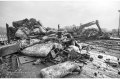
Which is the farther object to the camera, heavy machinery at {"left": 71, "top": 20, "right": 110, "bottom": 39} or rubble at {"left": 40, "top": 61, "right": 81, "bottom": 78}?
heavy machinery at {"left": 71, "top": 20, "right": 110, "bottom": 39}

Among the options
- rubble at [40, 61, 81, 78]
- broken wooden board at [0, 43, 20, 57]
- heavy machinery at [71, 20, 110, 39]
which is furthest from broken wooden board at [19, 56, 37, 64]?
heavy machinery at [71, 20, 110, 39]

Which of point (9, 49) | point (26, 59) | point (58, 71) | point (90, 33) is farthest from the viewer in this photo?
point (90, 33)

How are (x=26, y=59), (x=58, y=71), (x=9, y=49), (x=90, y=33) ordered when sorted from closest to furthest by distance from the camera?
1. (x=58, y=71)
2. (x=26, y=59)
3. (x=9, y=49)
4. (x=90, y=33)

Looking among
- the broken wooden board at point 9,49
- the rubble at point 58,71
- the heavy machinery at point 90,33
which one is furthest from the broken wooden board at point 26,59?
the heavy machinery at point 90,33

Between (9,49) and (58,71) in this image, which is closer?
(58,71)

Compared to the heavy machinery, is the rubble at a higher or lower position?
lower

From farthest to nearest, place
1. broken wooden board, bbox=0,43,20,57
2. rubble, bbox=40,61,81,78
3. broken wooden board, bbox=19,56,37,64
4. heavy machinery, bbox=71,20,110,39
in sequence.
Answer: heavy machinery, bbox=71,20,110,39
broken wooden board, bbox=0,43,20,57
broken wooden board, bbox=19,56,37,64
rubble, bbox=40,61,81,78

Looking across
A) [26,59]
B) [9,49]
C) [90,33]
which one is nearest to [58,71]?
[26,59]

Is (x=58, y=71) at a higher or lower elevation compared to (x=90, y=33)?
lower

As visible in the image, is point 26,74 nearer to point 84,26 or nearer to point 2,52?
point 2,52

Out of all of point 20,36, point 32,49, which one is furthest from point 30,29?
point 32,49

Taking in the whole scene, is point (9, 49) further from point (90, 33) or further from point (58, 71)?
point (90, 33)

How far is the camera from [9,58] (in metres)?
3.83

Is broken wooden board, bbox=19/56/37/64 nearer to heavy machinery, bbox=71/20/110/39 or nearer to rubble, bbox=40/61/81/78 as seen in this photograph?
rubble, bbox=40/61/81/78
